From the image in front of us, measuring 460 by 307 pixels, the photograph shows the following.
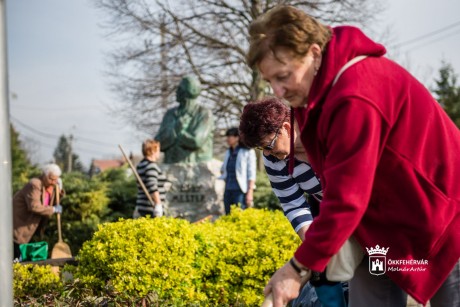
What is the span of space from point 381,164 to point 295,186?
1278 mm

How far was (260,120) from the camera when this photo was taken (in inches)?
118

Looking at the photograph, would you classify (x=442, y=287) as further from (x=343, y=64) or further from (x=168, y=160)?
(x=168, y=160)

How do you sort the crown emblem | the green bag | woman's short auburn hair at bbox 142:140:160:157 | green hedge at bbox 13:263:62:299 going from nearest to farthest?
the crown emblem, green hedge at bbox 13:263:62:299, the green bag, woman's short auburn hair at bbox 142:140:160:157

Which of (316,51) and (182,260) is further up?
(316,51)

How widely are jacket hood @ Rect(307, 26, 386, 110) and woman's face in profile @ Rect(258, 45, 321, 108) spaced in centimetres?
3

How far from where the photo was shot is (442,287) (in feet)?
6.54

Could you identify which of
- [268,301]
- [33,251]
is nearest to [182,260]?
[268,301]

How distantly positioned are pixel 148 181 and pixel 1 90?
5.60 meters

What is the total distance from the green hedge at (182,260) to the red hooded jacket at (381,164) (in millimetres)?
2126

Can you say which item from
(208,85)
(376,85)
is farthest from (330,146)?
(208,85)

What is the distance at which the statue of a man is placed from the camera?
1078 cm

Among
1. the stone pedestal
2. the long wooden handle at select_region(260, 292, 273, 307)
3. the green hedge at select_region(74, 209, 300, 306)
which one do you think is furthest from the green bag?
the long wooden handle at select_region(260, 292, 273, 307)

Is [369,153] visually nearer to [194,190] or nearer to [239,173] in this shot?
[239,173]

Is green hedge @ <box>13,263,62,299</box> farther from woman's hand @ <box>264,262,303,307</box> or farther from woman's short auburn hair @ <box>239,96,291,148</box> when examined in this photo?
woman's hand @ <box>264,262,303,307</box>
